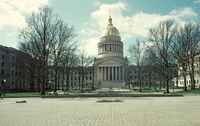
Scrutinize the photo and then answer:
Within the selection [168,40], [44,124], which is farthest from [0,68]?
[44,124]

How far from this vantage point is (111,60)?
465 feet

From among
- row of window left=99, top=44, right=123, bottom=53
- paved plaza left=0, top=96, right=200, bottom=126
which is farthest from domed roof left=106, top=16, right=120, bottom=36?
paved plaza left=0, top=96, right=200, bottom=126

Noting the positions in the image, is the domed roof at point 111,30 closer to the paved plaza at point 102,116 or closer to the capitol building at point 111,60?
the capitol building at point 111,60

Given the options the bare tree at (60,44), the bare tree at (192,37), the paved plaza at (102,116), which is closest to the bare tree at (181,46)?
the bare tree at (192,37)

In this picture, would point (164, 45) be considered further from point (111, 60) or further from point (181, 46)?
point (111, 60)

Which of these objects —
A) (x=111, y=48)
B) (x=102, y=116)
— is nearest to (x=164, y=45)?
(x=102, y=116)

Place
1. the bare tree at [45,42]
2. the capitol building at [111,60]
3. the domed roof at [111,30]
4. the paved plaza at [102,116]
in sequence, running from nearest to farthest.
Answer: the paved plaza at [102,116], the bare tree at [45,42], the capitol building at [111,60], the domed roof at [111,30]

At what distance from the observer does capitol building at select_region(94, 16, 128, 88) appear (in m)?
140

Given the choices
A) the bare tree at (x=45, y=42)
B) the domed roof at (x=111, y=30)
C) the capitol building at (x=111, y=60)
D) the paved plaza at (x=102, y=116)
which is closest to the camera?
the paved plaza at (x=102, y=116)

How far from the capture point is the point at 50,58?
5012cm

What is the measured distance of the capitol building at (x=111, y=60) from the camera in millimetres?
140250

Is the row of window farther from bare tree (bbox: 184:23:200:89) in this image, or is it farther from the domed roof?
bare tree (bbox: 184:23:200:89)

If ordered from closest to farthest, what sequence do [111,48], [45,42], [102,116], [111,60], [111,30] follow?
[102,116], [45,42], [111,48], [111,60], [111,30]

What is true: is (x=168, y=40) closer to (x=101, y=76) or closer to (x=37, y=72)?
(x=37, y=72)
